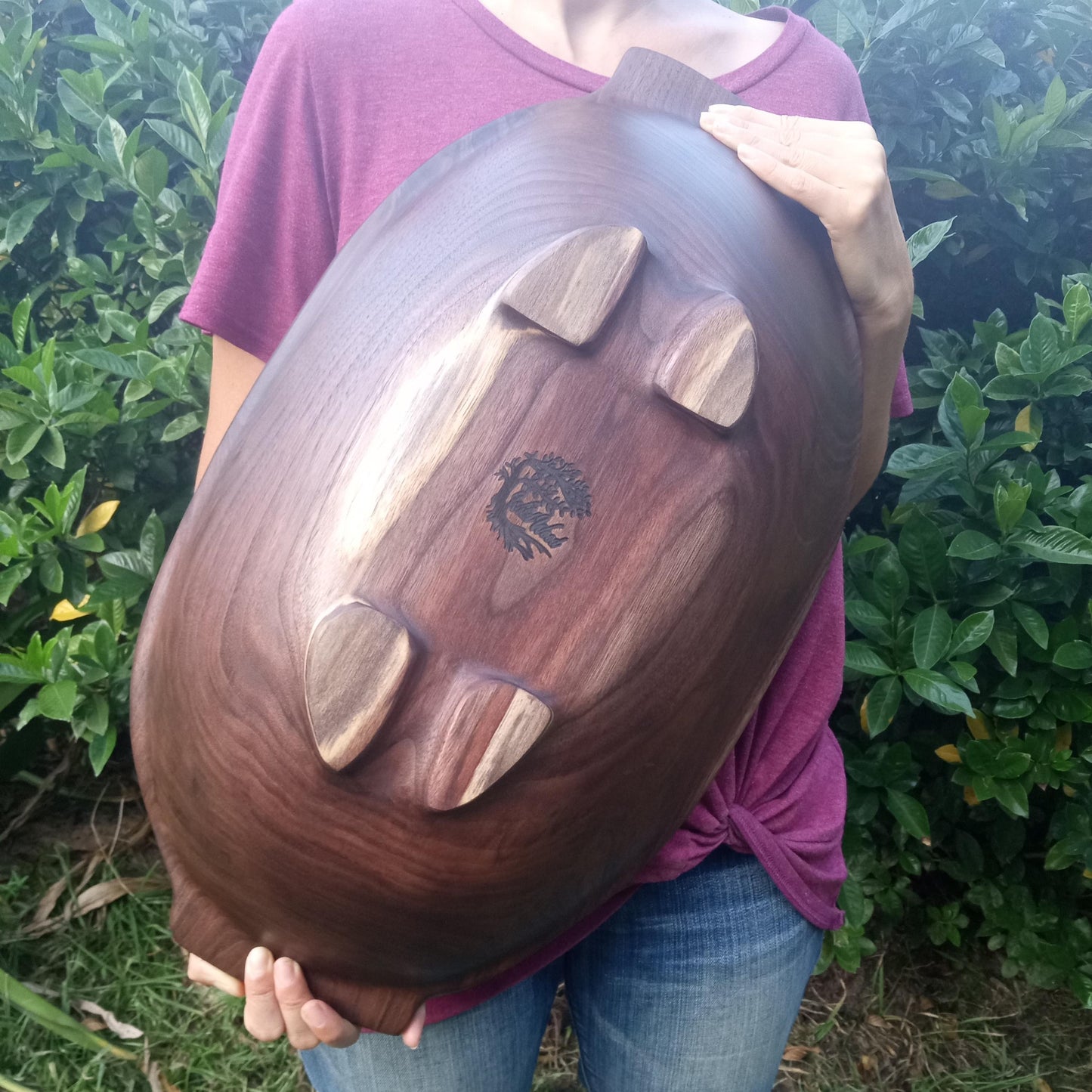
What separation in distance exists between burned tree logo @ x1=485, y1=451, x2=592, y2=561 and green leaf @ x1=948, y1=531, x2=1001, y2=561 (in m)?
0.88

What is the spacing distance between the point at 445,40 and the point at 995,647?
1185 mm

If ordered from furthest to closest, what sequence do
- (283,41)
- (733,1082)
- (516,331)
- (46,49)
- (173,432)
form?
(46,49) < (173,432) < (733,1082) < (283,41) < (516,331)

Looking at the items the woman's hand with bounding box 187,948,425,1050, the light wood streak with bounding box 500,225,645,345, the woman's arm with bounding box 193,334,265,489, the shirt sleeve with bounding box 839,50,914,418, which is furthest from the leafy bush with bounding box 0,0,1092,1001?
the light wood streak with bounding box 500,225,645,345

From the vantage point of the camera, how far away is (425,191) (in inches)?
30.3

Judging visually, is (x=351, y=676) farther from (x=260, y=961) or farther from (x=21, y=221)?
(x=21, y=221)

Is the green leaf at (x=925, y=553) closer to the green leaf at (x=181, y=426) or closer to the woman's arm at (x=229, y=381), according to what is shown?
the woman's arm at (x=229, y=381)

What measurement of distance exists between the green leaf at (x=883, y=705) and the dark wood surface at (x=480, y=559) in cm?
71

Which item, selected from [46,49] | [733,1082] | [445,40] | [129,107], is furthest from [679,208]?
[46,49]

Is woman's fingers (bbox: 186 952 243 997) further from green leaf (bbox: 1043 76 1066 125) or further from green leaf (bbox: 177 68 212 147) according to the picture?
green leaf (bbox: 1043 76 1066 125)

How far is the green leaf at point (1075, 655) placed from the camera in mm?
1365

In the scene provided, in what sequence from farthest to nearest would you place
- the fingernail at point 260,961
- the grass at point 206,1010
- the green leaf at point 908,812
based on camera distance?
the grass at point 206,1010, the green leaf at point 908,812, the fingernail at point 260,961

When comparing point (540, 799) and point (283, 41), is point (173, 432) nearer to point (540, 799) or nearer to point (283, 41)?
point (283, 41)

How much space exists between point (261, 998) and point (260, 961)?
46mm

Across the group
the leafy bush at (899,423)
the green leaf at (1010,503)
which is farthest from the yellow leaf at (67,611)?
the green leaf at (1010,503)
